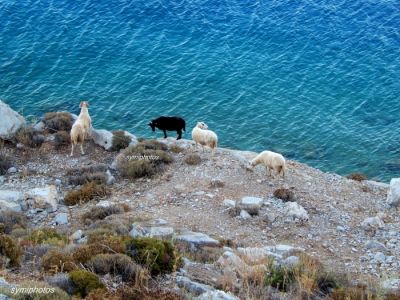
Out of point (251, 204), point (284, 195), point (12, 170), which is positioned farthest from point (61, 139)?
point (284, 195)

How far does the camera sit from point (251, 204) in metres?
19.2

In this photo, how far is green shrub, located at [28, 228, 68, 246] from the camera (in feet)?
46.6

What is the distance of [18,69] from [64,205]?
2022 cm

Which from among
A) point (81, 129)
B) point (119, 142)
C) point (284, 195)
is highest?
point (81, 129)

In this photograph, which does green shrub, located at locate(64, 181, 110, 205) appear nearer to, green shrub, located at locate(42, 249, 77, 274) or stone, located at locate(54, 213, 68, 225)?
stone, located at locate(54, 213, 68, 225)

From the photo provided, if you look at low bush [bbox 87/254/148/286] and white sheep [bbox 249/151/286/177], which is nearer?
low bush [bbox 87/254/148/286]

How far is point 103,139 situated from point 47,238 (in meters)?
10.6

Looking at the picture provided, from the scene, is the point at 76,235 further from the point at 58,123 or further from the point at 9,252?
the point at 58,123

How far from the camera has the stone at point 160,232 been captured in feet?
52.2

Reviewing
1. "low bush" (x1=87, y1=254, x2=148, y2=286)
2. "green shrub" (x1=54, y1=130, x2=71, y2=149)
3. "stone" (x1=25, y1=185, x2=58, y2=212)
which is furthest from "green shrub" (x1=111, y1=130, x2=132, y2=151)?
"low bush" (x1=87, y1=254, x2=148, y2=286)

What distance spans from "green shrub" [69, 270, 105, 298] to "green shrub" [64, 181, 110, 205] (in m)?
9.04

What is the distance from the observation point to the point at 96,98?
1398 inches

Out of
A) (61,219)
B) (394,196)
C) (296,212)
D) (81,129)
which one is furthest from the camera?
(81,129)

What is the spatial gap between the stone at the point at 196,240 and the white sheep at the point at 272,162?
6.92 meters
